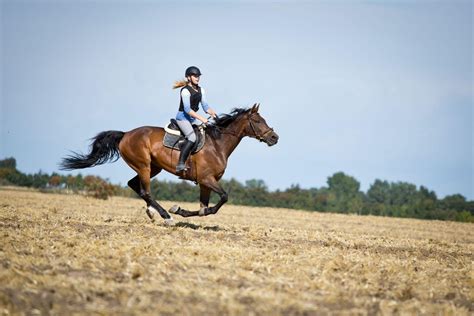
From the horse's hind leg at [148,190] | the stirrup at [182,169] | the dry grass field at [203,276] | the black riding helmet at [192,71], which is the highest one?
the black riding helmet at [192,71]

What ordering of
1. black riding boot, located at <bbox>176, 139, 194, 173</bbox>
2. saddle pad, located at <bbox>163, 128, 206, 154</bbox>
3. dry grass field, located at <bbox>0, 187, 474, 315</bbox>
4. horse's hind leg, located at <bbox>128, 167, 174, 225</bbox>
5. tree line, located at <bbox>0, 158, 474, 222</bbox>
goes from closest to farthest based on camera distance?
dry grass field, located at <bbox>0, 187, 474, 315</bbox> → black riding boot, located at <bbox>176, 139, 194, 173</bbox> → saddle pad, located at <bbox>163, 128, 206, 154</bbox> → horse's hind leg, located at <bbox>128, 167, 174, 225</bbox> → tree line, located at <bbox>0, 158, 474, 222</bbox>

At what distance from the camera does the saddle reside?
45.0 feet

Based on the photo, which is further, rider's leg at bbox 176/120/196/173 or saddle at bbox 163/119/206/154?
saddle at bbox 163/119/206/154

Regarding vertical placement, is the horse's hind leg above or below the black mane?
below

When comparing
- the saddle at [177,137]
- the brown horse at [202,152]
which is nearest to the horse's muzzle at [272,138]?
the brown horse at [202,152]

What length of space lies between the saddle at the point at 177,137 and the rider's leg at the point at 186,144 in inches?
5.1

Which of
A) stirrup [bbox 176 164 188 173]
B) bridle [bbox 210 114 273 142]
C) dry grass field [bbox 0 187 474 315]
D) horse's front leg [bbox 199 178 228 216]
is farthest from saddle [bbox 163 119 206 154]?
dry grass field [bbox 0 187 474 315]

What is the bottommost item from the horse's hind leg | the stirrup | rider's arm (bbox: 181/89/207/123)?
the horse's hind leg

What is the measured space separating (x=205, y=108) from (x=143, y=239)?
427 cm

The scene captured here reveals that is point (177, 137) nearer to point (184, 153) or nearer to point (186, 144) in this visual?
point (186, 144)

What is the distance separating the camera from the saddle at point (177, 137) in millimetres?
13719

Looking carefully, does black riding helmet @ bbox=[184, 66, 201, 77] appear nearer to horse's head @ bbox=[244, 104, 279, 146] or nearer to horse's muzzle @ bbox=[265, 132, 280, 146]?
horse's head @ bbox=[244, 104, 279, 146]

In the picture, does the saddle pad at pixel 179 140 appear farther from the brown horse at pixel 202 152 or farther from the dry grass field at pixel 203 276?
the dry grass field at pixel 203 276

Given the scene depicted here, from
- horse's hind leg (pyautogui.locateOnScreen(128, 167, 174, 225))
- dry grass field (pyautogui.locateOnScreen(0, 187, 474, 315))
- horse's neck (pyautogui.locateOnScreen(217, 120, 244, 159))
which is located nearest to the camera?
dry grass field (pyautogui.locateOnScreen(0, 187, 474, 315))
